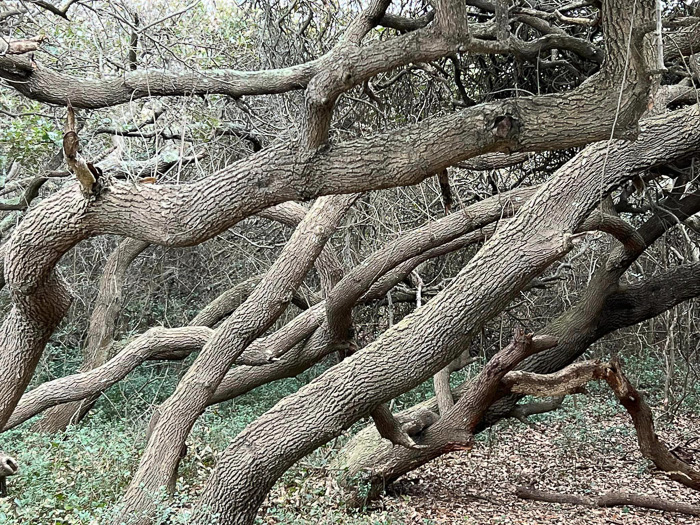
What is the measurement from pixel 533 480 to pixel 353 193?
176 inches

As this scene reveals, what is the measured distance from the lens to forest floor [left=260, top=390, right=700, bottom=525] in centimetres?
552

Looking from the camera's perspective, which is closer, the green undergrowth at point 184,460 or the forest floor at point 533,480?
the green undergrowth at point 184,460

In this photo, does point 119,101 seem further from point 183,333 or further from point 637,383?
point 637,383

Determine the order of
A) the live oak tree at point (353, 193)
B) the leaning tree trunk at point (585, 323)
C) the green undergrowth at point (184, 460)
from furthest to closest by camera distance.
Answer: the leaning tree trunk at point (585, 323), the green undergrowth at point (184, 460), the live oak tree at point (353, 193)

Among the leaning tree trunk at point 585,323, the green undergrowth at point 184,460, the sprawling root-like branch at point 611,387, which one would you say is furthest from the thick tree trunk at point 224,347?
the sprawling root-like branch at point 611,387

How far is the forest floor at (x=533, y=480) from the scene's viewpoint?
5.52m

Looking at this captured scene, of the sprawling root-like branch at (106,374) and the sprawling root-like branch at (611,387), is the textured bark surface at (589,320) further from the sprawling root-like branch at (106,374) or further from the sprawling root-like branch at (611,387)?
the sprawling root-like branch at (106,374)


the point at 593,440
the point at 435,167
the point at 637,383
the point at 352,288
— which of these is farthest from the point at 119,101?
the point at 637,383

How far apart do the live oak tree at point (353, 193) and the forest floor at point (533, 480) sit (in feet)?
1.50

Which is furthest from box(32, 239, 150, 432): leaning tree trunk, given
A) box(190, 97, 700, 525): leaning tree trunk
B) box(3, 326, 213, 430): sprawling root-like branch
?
box(190, 97, 700, 525): leaning tree trunk

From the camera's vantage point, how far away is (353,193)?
3.39m

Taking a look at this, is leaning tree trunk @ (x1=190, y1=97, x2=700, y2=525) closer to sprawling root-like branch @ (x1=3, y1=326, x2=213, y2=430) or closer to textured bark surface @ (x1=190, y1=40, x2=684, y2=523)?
textured bark surface @ (x1=190, y1=40, x2=684, y2=523)

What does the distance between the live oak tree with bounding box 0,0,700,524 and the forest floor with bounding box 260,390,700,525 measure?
0.46 metres

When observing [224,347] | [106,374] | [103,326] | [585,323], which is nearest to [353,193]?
[224,347]
